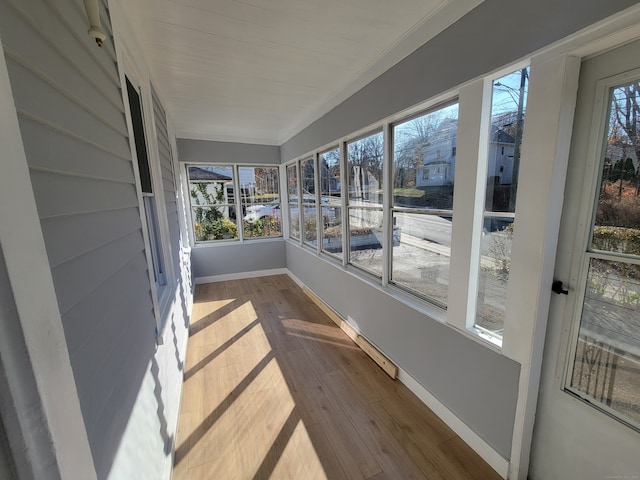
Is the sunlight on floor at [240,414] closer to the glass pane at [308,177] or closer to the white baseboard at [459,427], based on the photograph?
the white baseboard at [459,427]

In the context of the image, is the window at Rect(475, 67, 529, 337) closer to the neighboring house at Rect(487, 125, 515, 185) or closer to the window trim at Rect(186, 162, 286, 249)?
the neighboring house at Rect(487, 125, 515, 185)

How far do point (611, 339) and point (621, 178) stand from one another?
0.64 meters

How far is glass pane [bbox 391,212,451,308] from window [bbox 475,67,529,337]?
28 centimetres

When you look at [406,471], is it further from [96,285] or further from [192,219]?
[192,219]

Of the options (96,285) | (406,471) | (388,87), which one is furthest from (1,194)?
(388,87)

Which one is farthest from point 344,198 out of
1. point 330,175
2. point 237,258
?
point 237,258

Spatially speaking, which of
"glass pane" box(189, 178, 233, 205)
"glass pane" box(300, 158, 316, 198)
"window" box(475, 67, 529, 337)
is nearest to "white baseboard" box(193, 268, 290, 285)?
"glass pane" box(189, 178, 233, 205)

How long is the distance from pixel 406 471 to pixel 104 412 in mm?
1511

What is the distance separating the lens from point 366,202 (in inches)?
98.4

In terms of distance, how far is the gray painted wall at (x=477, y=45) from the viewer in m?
0.99

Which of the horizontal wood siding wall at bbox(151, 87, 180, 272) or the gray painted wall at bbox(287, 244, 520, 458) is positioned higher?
the horizontal wood siding wall at bbox(151, 87, 180, 272)

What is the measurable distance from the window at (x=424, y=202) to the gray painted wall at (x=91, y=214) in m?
1.73

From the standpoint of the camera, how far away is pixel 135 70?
5.63ft

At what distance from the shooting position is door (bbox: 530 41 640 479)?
0.97 meters
